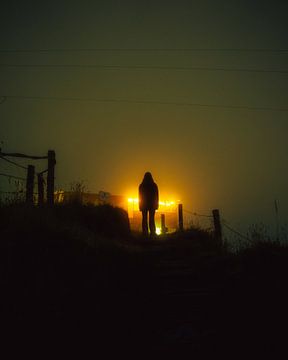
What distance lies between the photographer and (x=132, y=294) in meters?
5.28

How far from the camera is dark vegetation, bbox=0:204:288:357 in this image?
4.43 meters

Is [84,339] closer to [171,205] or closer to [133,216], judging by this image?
→ [133,216]

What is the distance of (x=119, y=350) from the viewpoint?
13.8ft

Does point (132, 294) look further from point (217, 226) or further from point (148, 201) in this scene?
point (148, 201)

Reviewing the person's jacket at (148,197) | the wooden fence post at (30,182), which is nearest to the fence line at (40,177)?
the wooden fence post at (30,182)

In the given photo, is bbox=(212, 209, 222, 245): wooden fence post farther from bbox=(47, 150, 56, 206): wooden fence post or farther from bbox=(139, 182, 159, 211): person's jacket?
bbox=(47, 150, 56, 206): wooden fence post

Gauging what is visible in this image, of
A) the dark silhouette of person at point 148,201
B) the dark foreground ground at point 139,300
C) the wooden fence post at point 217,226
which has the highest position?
the dark silhouette of person at point 148,201

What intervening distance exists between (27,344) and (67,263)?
5.15ft

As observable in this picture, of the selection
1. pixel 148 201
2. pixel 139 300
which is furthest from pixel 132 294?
pixel 148 201

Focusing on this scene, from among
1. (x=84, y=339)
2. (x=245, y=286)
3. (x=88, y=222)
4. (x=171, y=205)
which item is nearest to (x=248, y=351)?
(x=245, y=286)

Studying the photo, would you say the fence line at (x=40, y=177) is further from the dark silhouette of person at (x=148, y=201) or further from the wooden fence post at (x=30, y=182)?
the dark silhouette of person at (x=148, y=201)

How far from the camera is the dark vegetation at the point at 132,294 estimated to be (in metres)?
4.43

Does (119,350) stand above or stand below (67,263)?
below

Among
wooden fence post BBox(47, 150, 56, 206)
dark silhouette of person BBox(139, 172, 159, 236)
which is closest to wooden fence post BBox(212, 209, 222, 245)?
dark silhouette of person BBox(139, 172, 159, 236)
